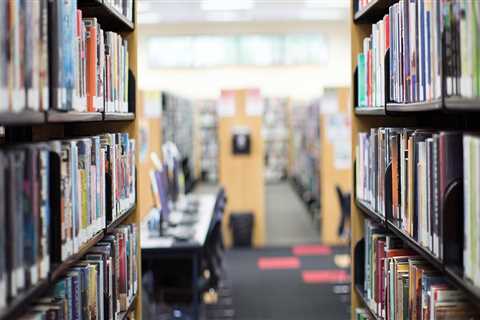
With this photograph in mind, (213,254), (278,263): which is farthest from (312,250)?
(213,254)

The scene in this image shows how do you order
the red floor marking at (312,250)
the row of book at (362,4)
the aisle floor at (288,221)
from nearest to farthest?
the row of book at (362,4), the red floor marking at (312,250), the aisle floor at (288,221)

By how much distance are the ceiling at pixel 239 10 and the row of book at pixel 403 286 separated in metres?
9.65

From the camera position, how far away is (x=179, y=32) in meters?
15.8

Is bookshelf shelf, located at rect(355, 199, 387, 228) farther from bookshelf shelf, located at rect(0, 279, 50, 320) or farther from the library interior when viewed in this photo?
bookshelf shelf, located at rect(0, 279, 50, 320)

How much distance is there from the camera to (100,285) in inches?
108

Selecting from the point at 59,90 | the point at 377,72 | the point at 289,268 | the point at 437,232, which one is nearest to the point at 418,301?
the point at 437,232

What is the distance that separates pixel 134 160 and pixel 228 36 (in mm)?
12534

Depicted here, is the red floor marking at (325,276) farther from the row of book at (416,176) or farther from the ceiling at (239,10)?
the ceiling at (239,10)

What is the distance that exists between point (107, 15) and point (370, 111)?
1.32 metres

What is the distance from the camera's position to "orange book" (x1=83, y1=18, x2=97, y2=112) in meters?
2.59

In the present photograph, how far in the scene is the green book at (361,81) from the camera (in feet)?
11.5

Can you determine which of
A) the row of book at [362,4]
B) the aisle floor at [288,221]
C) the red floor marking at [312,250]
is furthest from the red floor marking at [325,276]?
the row of book at [362,4]

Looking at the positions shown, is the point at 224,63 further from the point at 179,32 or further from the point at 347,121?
the point at 347,121

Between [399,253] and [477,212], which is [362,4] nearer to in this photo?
[399,253]
